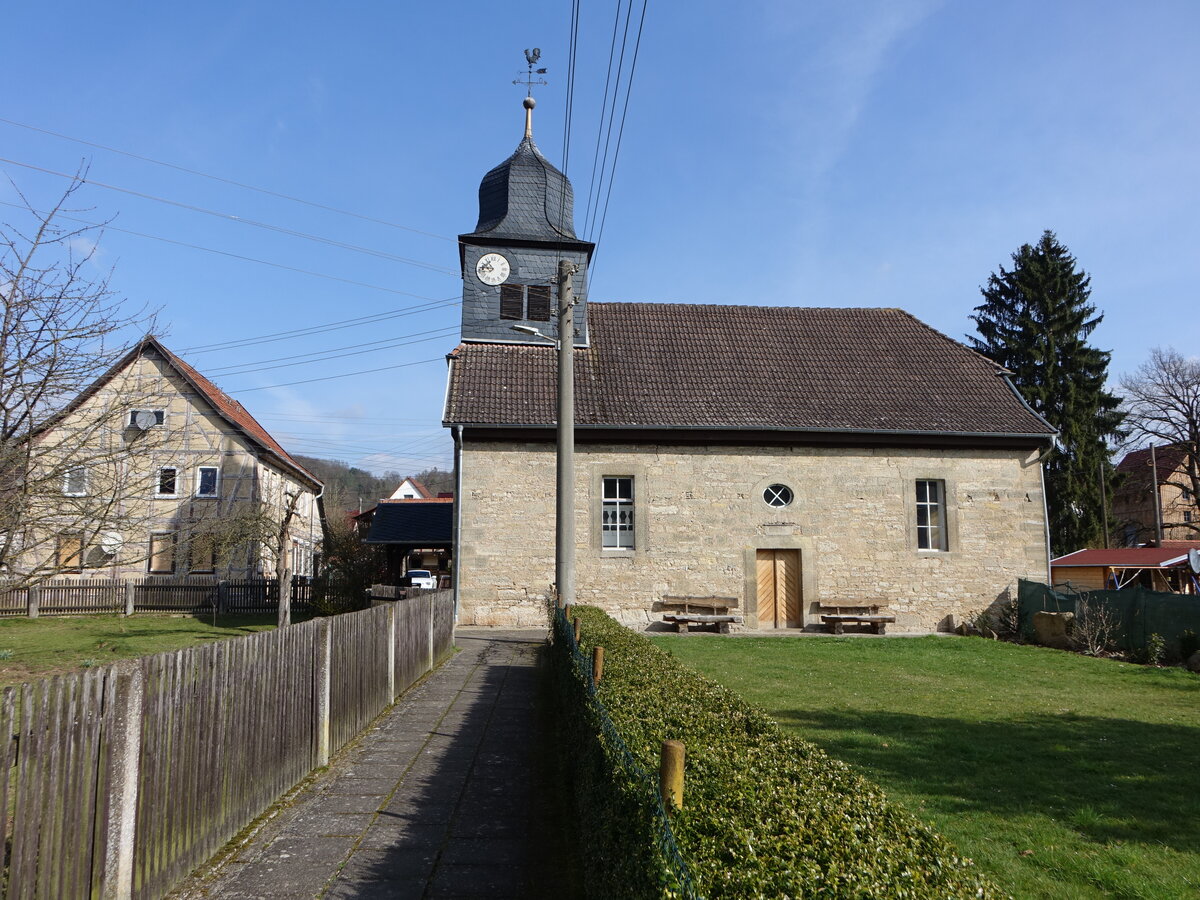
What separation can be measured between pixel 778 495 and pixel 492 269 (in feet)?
31.6

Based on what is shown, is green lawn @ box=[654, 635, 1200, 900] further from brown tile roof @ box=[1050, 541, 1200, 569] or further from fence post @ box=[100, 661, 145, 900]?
brown tile roof @ box=[1050, 541, 1200, 569]

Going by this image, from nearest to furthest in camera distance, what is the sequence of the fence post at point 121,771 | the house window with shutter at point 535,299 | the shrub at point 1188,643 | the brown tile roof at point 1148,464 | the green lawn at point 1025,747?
the fence post at point 121,771
the green lawn at point 1025,747
the shrub at point 1188,643
the house window with shutter at point 535,299
the brown tile roof at point 1148,464

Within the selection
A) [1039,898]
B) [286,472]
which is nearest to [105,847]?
[1039,898]

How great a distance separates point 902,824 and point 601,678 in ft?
10.2

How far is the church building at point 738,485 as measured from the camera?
19.4 m

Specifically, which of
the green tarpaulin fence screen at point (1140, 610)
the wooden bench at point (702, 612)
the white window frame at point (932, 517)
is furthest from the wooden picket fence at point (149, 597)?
the green tarpaulin fence screen at point (1140, 610)

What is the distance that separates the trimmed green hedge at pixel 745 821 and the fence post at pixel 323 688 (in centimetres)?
311

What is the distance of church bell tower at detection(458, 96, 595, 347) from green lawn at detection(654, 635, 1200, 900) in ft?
35.2

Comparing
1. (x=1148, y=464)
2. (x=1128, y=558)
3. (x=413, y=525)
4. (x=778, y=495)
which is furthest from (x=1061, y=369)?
(x=413, y=525)

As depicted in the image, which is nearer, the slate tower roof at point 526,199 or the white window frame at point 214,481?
the slate tower roof at point 526,199

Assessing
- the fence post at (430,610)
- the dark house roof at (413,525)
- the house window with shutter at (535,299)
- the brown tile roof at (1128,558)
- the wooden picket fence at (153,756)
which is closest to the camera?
the wooden picket fence at (153,756)

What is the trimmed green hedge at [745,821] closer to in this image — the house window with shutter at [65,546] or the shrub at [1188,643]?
the house window with shutter at [65,546]

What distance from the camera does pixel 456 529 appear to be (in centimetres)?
1922

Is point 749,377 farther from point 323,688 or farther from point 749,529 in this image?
point 323,688
